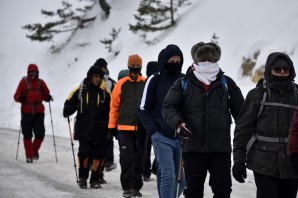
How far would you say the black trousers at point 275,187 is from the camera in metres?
5.35

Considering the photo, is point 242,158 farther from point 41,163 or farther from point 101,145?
point 41,163

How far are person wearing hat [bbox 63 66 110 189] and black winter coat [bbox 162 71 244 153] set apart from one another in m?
3.99

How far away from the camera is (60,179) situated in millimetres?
10953

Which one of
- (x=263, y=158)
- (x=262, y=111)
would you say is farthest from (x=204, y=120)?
(x=263, y=158)

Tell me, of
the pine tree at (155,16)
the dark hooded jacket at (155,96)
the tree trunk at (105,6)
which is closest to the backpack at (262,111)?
the dark hooded jacket at (155,96)

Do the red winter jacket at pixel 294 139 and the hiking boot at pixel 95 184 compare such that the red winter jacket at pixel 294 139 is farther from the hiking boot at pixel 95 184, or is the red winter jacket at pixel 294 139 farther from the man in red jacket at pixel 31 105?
the man in red jacket at pixel 31 105

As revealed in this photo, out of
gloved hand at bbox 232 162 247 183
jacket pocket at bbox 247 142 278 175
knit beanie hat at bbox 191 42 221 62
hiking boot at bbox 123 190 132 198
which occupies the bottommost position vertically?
hiking boot at bbox 123 190 132 198

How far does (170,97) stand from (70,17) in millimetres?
33745

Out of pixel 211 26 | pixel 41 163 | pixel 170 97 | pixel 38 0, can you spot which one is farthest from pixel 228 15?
pixel 38 0

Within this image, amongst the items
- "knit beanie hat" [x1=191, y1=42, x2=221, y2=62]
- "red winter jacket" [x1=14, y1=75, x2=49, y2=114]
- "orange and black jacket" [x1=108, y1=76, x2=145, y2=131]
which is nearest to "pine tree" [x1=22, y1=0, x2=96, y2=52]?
"red winter jacket" [x1=14, y1=75, x2=49, y2=114]

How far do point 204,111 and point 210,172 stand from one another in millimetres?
596

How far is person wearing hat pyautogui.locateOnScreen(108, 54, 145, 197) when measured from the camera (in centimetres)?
922

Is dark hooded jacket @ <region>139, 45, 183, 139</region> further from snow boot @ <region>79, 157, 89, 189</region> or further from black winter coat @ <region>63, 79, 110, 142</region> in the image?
snow boot @ <region>79, 157, 89, 189</region>

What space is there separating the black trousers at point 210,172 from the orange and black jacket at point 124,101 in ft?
11.7
